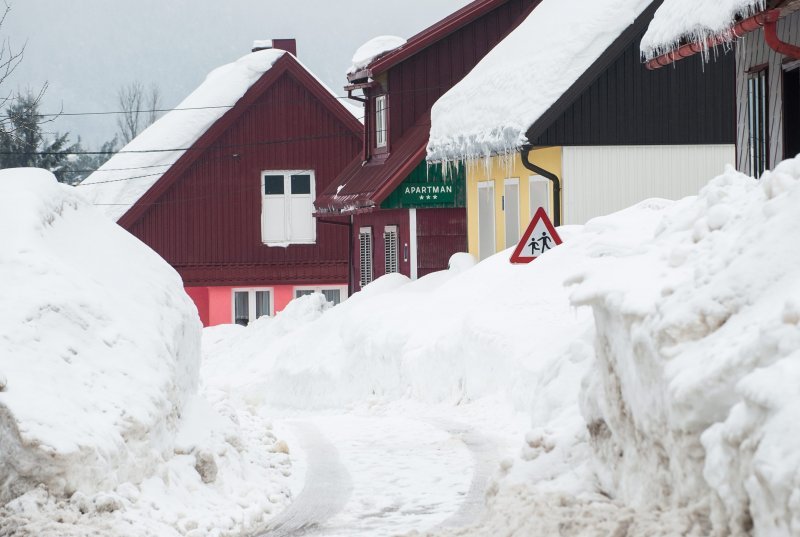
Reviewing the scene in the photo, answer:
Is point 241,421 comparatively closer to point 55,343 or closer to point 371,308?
point 55,343

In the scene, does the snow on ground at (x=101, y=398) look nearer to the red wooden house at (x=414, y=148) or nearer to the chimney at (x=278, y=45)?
the red wooden house at (x=414, y=148)

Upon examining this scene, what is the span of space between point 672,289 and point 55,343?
14.8 ft

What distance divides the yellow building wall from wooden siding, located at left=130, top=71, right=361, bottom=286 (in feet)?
31.9

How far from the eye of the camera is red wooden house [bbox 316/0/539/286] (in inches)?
1182

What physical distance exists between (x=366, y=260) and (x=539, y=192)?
9487 millimetres

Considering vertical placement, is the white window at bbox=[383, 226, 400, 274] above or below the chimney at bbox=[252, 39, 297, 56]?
below

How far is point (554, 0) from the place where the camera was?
29.3 metres

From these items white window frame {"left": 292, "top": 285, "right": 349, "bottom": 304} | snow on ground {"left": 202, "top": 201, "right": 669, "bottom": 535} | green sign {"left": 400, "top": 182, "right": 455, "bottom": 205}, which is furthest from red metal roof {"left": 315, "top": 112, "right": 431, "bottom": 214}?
white window frame {"left": 292, "top": 285, "right": 349, "bottom": 304}

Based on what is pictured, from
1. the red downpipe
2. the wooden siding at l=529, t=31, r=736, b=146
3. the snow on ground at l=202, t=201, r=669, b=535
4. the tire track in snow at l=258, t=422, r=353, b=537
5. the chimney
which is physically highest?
the chimney

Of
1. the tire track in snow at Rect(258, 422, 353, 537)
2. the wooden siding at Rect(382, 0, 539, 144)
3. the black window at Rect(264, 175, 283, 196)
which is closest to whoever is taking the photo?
the tire track in snow at Rect(258, 422, 353, 537)

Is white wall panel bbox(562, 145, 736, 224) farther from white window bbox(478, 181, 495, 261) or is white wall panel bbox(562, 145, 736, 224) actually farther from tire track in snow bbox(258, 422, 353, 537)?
tire track in snow bbox(258, 422, 353, 537)

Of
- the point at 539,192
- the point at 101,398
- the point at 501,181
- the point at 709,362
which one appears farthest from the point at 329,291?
the point at 709,362

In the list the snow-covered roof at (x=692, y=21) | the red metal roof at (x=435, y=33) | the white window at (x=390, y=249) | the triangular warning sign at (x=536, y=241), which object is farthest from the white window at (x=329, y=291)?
the snow-covered roof at (x=692, y=21)

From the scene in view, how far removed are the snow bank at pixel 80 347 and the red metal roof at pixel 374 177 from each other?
17418 millimetres
